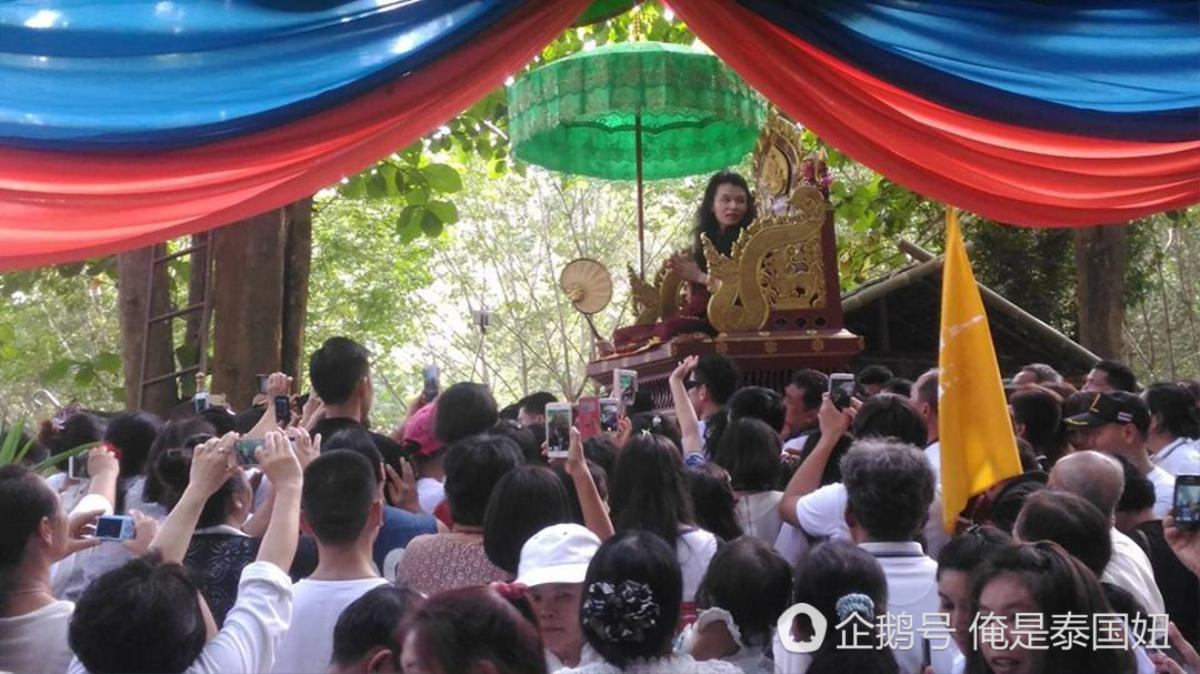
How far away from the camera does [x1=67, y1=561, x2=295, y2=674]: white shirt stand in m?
2.95

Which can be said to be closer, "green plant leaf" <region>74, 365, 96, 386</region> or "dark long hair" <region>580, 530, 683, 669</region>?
"dark long hair" <region>580, 530, 683, 669</region>

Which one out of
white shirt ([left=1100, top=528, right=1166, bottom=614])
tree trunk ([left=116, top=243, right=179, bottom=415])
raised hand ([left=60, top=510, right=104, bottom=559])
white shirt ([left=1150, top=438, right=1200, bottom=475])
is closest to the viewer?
white shirt ([left=1100, top=528, right=1166, bottom=614])

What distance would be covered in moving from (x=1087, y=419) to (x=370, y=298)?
1761 cm

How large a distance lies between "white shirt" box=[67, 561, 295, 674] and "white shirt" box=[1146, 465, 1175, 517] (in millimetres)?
2910

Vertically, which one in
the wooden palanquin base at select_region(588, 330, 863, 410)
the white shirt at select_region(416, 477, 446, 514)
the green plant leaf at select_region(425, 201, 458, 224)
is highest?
the green plant leaf at select_region(425, 201, 458, 224)

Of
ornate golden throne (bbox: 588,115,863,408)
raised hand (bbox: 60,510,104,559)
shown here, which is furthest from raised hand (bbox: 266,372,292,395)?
ornate golden throne (bbox: 588,115,863,408)

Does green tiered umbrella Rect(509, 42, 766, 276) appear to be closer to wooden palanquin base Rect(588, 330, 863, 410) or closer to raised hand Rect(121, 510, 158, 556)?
wooden palanquin base Rect(588, 330, 863, 410)

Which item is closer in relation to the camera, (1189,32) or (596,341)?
(1189,32)

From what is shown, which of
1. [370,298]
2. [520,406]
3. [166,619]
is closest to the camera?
[166,619]

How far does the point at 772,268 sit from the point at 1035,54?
210 cm

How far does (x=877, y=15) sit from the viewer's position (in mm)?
4195

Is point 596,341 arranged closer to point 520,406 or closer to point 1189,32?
point 520,406

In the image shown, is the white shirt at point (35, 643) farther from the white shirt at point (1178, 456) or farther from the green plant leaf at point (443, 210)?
the green plant leaf at point (443, 210)

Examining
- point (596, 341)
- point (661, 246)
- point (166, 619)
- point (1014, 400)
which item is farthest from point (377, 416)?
point (166, 619)
